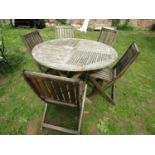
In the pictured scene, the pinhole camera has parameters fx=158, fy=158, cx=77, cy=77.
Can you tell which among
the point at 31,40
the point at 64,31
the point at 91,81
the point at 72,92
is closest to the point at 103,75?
the point at 91,81

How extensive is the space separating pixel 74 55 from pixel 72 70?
1.70ft

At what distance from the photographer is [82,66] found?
7.37ft

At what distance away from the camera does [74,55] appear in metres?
2.59

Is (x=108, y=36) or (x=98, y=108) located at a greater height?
(x=108, y=36)

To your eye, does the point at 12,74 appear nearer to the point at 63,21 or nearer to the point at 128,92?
the point at 128,92

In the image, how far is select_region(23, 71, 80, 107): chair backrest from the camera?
5.03 feet

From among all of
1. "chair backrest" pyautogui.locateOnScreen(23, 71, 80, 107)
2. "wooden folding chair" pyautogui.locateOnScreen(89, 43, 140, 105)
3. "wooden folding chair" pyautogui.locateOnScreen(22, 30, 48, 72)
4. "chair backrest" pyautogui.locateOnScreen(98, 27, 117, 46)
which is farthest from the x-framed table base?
"chair backrest" pyautogui.locateOnScreen(98, 27, 117, 46)

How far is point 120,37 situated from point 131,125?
4218mm

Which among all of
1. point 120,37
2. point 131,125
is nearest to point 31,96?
point 131,125

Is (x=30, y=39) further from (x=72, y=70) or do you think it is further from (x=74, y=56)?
(x=72, y=70)

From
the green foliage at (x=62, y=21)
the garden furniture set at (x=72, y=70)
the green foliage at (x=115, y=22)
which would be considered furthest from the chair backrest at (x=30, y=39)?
the green foliage at (x=115, y=22)

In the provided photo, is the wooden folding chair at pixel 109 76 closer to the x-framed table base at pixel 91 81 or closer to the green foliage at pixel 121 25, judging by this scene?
the x-framed table base at pixel 91 81

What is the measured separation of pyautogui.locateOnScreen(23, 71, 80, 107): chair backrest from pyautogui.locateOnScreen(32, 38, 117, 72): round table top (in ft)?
1.46
